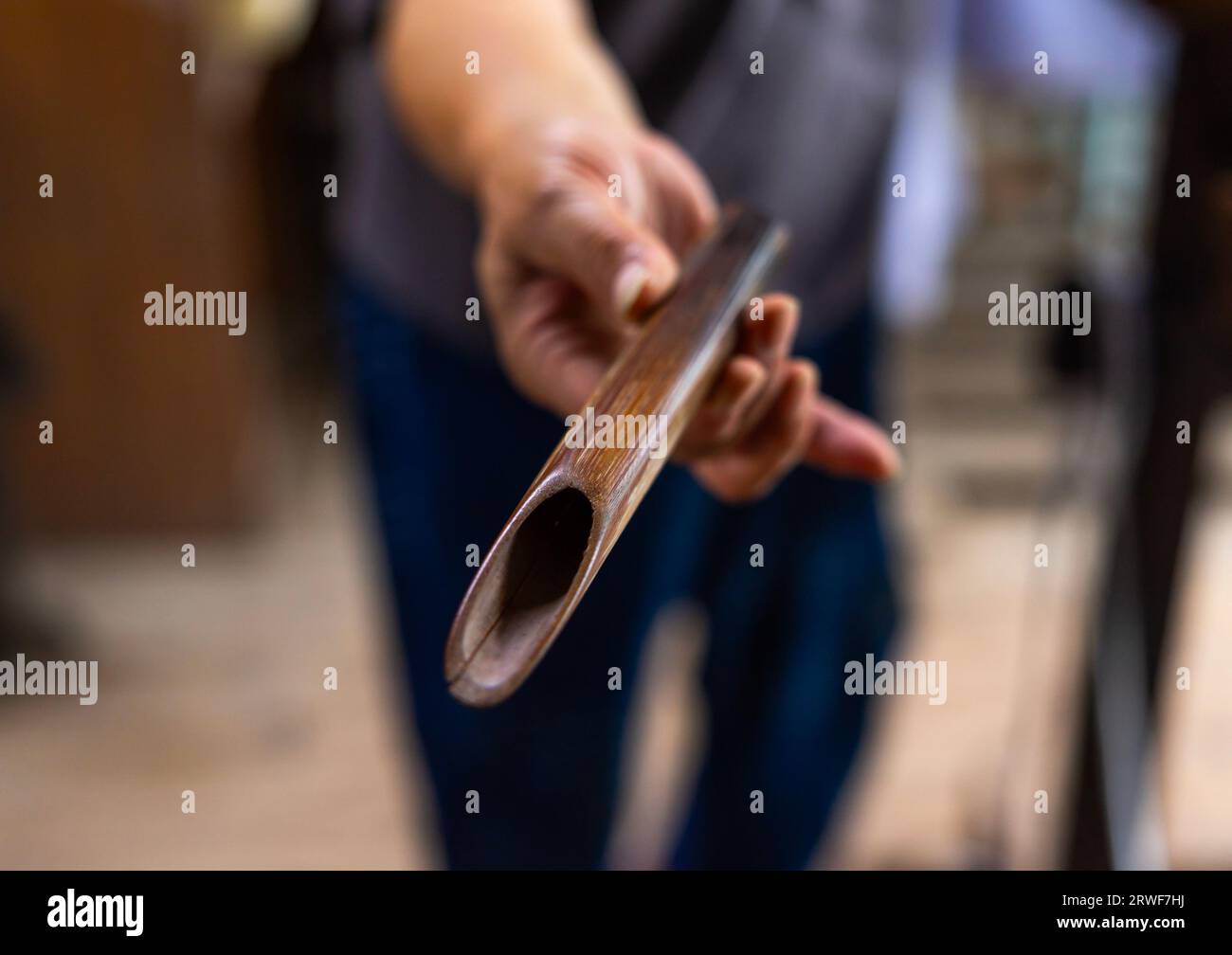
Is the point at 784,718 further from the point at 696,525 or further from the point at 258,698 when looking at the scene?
the point at 258,698

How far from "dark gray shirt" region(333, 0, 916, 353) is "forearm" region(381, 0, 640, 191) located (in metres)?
0.10

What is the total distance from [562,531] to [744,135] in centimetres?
43

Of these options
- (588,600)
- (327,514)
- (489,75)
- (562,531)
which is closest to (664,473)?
(588,600)

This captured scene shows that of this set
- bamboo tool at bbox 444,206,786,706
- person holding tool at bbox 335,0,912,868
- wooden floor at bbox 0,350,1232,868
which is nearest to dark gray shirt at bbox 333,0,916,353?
person holding tool at bbox 335,0,912,868

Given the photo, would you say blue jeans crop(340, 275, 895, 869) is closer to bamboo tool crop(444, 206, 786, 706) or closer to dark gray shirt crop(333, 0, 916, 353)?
dark gray shirt crop(333, 0, 916, 353)

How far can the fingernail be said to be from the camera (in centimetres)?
27

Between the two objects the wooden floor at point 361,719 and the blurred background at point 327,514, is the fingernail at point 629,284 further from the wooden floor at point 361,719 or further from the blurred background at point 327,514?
the wooden floor at point 361,719

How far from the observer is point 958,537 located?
5.70ft

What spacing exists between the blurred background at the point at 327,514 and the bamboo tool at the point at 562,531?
0.39 metres

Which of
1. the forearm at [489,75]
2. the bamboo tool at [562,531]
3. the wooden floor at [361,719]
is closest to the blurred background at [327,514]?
the wooden floor at [361,719]

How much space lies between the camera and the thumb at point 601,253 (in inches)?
10.6

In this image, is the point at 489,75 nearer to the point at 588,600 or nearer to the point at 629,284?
the point at 629,284
